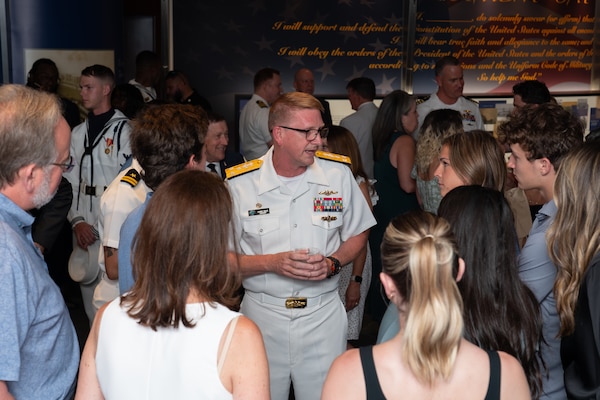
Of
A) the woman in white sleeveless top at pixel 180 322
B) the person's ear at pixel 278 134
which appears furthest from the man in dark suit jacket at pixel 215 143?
the woman in white sleeveless top at pixel 180 322

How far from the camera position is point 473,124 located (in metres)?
6.46

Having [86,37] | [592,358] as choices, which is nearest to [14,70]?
[86,37]

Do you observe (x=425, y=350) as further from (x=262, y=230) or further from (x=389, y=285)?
(x=262, y=230)

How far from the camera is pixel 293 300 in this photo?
10.6ft

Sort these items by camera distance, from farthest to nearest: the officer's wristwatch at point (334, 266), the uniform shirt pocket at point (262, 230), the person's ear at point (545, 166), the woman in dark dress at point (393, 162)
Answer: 1. the woman in dark dress at point (393, 162)
2. the uniform shirt pocket at point (262, 230)
3. the officer's wristwatch at point (334, 266)
4. the person's ear at point (545, 166)

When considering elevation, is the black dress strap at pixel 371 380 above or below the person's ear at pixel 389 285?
below

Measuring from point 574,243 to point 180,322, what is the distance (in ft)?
4.01

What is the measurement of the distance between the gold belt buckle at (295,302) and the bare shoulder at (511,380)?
4.76 feet

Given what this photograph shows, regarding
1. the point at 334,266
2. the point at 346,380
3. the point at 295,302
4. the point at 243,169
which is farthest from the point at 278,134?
the point at 346,380

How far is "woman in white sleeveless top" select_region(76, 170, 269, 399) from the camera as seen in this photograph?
6.16 ft

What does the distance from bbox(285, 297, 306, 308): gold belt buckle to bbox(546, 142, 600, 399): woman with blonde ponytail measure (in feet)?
3.69

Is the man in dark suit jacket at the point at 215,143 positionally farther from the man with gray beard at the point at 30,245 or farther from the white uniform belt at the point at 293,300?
the man with gray beard at the point at 30,245

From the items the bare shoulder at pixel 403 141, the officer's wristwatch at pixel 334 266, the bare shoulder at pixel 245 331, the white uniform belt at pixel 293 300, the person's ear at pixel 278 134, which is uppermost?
the person's ear at pixel 278 134

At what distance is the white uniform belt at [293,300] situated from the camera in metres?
3.24
